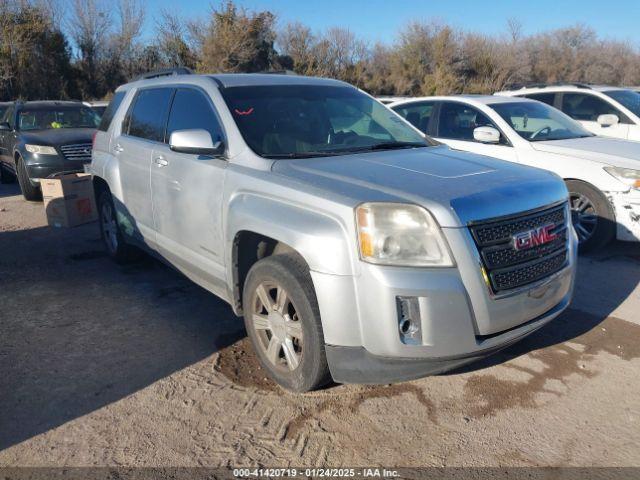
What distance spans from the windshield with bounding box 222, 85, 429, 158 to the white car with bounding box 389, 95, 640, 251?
2.18 m

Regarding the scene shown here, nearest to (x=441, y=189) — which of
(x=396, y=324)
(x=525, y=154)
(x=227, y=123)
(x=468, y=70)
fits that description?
(x=396, y=324)

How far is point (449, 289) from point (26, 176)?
8.86 metres

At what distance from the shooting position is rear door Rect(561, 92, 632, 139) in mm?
8711

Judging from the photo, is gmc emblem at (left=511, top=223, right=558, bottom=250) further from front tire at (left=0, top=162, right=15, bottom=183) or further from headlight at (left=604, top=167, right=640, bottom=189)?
front tire at (left=0, top=162, right=15, bottom=183)

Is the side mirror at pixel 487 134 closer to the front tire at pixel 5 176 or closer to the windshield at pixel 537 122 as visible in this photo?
the windshield at pixel 537 122

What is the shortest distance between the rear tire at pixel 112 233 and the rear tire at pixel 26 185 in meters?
4.22

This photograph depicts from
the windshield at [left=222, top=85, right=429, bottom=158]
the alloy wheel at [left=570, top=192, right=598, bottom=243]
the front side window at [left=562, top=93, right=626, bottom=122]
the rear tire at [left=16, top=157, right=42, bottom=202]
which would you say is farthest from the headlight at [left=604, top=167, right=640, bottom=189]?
the rear tire at [left=16, top=157, right=42, bottom=202]

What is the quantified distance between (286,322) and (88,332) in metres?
1.93

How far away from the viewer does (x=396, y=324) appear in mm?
2705

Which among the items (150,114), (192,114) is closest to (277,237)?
(192,114)

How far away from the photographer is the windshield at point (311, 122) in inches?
149

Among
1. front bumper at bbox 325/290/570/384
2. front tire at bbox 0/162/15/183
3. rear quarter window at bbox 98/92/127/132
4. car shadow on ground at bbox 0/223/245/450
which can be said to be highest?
rear quarter window at bbox 98/92/127/132

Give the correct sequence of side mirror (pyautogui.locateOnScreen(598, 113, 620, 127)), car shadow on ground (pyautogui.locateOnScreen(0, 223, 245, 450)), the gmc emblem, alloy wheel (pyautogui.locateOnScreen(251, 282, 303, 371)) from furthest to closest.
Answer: side mirror (pyautogui.locateOnScreen(598, 113, 620, 127)), car shadow on ground (pyautogui.locateOnScreen(0, 223, 245, 450)), alloy wheel (pyautogui.locateOnScreen(251, 282, 303, 371)), the gmc emblem

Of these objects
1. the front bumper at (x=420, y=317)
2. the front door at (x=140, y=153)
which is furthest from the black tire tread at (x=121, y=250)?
the front bumper at (x=420, y=317)
